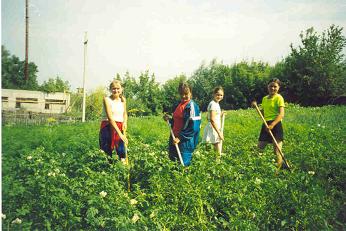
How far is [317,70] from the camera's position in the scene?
49.8 feet

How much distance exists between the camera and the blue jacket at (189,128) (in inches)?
162

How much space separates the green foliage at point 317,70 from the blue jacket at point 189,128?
25.8 feet

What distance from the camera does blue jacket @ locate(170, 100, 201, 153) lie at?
4.12m

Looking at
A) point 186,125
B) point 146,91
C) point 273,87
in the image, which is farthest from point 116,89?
point 146,91

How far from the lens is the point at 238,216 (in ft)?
9.36

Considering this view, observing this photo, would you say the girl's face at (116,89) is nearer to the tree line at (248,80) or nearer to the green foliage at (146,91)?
the tree line at (248,80)

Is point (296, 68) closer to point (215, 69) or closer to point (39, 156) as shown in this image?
point (215, 69)

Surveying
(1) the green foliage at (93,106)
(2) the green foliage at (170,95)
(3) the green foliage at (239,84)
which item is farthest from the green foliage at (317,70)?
(2) the green foliage at (170,95)

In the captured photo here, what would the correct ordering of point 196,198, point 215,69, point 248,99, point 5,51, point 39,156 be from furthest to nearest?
point 215,69, point 248,99, point 39,156, point 196,198, point 5,51

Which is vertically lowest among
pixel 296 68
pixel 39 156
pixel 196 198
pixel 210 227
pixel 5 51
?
pixel 210 227

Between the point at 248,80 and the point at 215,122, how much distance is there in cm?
2240

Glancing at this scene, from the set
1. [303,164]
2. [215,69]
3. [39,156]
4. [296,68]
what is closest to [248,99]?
[296,68]

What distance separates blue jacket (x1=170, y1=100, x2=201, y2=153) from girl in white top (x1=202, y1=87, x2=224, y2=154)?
75cm

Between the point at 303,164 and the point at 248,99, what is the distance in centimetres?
2203
